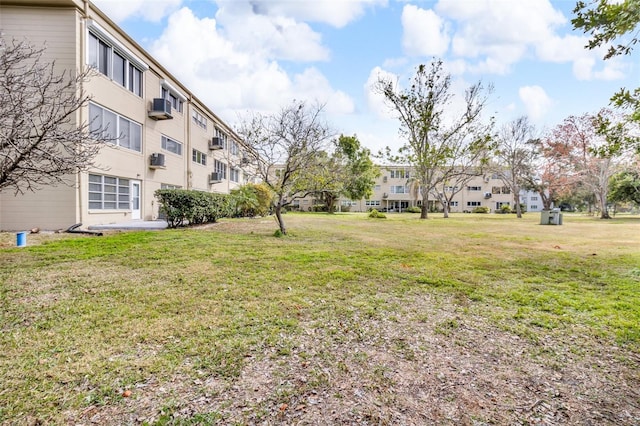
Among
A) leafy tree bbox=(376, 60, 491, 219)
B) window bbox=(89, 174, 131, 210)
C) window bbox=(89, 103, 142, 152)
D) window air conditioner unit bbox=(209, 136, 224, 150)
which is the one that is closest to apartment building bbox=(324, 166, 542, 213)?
leafy tree bbox=(376, 60, 491, 219)

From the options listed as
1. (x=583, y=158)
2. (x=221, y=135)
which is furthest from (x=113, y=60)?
(x=583, y=158)

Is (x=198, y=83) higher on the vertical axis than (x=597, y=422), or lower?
higher

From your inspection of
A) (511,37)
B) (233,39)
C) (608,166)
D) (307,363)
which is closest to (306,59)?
(233,39)

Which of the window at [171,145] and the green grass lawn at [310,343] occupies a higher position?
the window at [171,145]

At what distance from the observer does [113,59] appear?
542 inches

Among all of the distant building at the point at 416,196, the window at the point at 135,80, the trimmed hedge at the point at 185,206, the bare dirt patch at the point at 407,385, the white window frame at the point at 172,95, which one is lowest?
the bare dirt patch at the point at 407,385

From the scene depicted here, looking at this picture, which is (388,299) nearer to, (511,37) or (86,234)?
(511,37)

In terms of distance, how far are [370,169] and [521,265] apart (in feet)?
103

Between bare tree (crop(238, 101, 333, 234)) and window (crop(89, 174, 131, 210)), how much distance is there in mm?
6793

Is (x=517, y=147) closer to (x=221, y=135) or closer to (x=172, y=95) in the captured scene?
(x=221, y=135)

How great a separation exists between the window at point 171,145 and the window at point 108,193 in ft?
14.2

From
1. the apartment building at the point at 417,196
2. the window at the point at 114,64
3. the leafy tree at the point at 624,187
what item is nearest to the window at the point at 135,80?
the window at the point at 114,64

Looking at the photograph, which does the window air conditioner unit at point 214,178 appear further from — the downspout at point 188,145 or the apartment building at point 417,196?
the apartment building at point 417,196

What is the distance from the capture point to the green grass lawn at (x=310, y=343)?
86.5 inches
